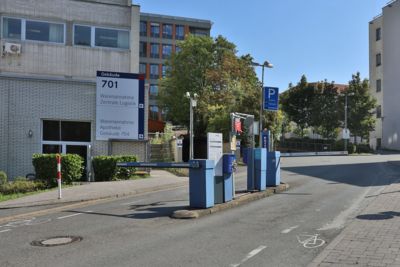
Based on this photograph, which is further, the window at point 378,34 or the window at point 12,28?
the window at point 378,34

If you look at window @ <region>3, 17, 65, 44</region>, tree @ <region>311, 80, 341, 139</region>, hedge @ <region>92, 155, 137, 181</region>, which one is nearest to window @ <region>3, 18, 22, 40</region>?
window @ <region>3, 17, 65, 44</region>

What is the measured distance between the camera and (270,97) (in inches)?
690

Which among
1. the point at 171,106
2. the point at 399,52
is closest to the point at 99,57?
the point at 171,106

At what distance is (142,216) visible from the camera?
1185cm

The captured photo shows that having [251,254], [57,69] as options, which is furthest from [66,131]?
[251,254]

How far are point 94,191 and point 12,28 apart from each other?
14752 mm

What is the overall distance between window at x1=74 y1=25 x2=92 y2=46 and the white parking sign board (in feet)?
18.7

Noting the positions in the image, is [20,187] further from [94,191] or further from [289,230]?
[289,230]

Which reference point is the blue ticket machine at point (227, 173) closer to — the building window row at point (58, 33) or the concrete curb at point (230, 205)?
the concrete curb at point (230, 205)

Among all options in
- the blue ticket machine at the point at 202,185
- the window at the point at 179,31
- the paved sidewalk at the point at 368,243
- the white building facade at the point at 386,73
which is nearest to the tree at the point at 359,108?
the white building facade at the point at 386,73

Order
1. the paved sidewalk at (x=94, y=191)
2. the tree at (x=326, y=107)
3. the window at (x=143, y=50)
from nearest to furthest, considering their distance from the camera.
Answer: the paved sidewalk at (x=94, y=191) → the tree at (x=326, y=107) → the window at (x=143, y=50)

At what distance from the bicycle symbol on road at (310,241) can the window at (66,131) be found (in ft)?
55.5

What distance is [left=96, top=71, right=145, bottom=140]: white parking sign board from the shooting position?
24.2m

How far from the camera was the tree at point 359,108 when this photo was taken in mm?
60969
